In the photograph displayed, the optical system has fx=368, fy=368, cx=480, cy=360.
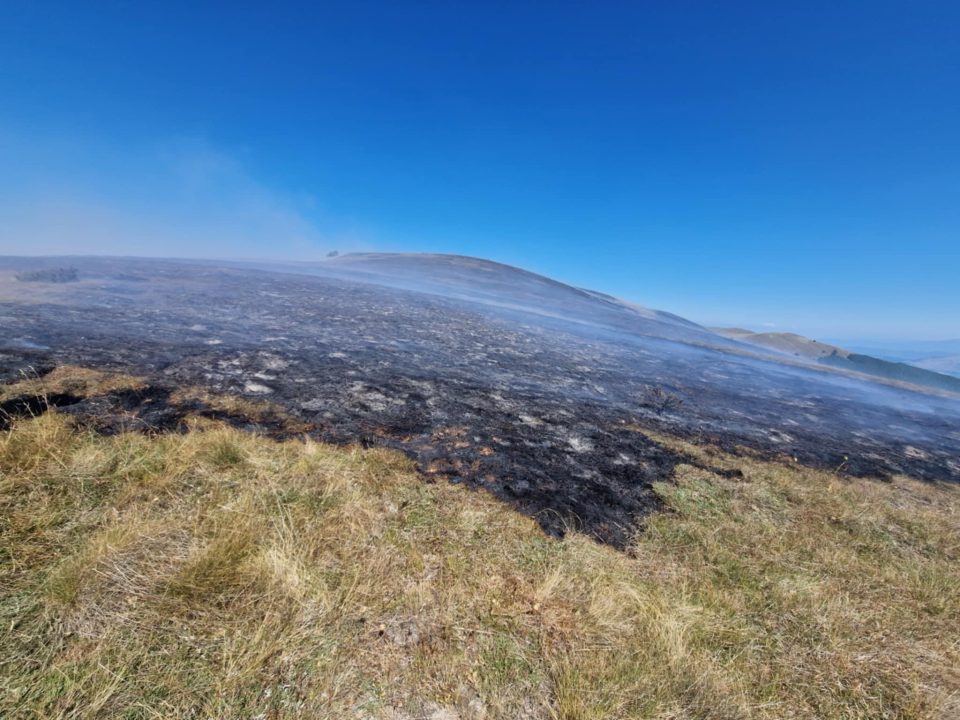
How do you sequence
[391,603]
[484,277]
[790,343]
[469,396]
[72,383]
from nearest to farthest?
[391,603] → [72,383] → [469,396] → [484,277] → [790,343]

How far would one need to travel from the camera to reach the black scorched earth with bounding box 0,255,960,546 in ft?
16.1

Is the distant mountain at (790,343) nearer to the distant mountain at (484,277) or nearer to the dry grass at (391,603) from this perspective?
the distant mountain at (484,277)

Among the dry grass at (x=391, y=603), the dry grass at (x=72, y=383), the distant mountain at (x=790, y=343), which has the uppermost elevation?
the distant mountain at (x=790, y=343)

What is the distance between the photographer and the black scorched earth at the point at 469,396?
4.89 meters

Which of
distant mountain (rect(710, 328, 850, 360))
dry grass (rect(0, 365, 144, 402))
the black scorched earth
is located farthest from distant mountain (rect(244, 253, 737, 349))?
dry grass (rect(0, 365, 144, 402))

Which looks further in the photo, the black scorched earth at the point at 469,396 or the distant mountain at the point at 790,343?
the distant mountain at the point at 790,343

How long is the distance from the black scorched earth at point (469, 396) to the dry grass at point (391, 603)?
33.5 inches

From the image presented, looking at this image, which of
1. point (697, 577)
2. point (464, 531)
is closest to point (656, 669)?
point (697, 577)

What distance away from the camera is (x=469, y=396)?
743cm

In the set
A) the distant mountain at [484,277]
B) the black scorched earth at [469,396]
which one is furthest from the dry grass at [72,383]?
the distant mountain at [484,277]

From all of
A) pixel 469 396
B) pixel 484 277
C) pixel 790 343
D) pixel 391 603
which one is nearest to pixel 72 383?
pixel 391 603

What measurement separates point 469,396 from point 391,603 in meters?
4.95

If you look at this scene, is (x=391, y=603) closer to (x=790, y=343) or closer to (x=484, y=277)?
(x=484, y=277)

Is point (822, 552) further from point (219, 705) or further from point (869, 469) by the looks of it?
point (219, 705)
